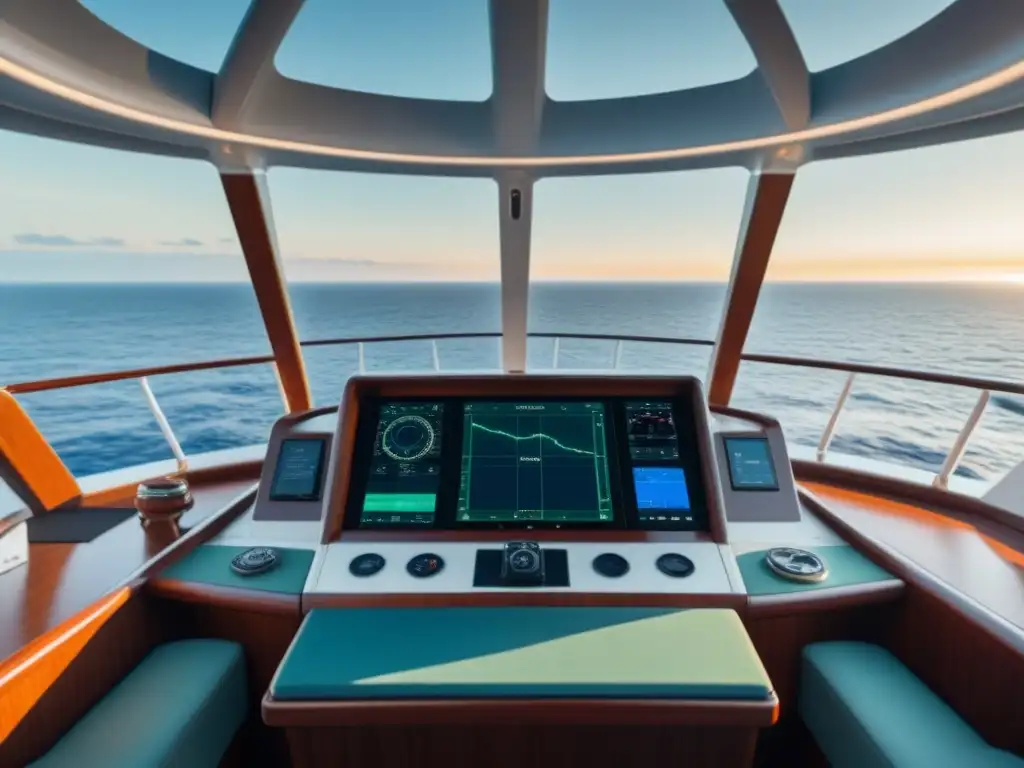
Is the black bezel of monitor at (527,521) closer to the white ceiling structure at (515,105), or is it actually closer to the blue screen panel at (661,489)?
the blue screen panel at (661,489)

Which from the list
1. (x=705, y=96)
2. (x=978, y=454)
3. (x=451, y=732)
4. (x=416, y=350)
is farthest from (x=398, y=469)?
(x=416, y=350)

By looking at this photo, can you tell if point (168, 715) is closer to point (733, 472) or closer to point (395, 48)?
point (733, 472)

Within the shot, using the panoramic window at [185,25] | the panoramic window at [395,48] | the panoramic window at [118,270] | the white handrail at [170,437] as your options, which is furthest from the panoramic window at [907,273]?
the panoramic window at [118,270]

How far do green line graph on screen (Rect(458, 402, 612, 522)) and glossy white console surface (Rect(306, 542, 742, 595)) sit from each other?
73 mm

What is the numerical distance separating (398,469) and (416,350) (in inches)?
740

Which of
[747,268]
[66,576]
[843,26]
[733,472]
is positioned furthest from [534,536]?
[747,268]

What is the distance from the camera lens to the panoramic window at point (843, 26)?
211cm

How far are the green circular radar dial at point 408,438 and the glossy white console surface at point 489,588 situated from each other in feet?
0.61

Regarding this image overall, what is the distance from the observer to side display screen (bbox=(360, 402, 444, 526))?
1.16 m

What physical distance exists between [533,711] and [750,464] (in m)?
0.81

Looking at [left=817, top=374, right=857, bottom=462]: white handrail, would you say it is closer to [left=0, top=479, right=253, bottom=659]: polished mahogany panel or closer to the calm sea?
the calm sea

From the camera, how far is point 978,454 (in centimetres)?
968

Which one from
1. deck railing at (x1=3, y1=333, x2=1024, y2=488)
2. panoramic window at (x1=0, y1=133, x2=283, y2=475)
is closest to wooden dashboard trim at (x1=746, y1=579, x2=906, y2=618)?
deck railing at (x1=3, y1=333, x2=1024, y2=488)

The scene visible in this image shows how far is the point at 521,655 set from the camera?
863mm
